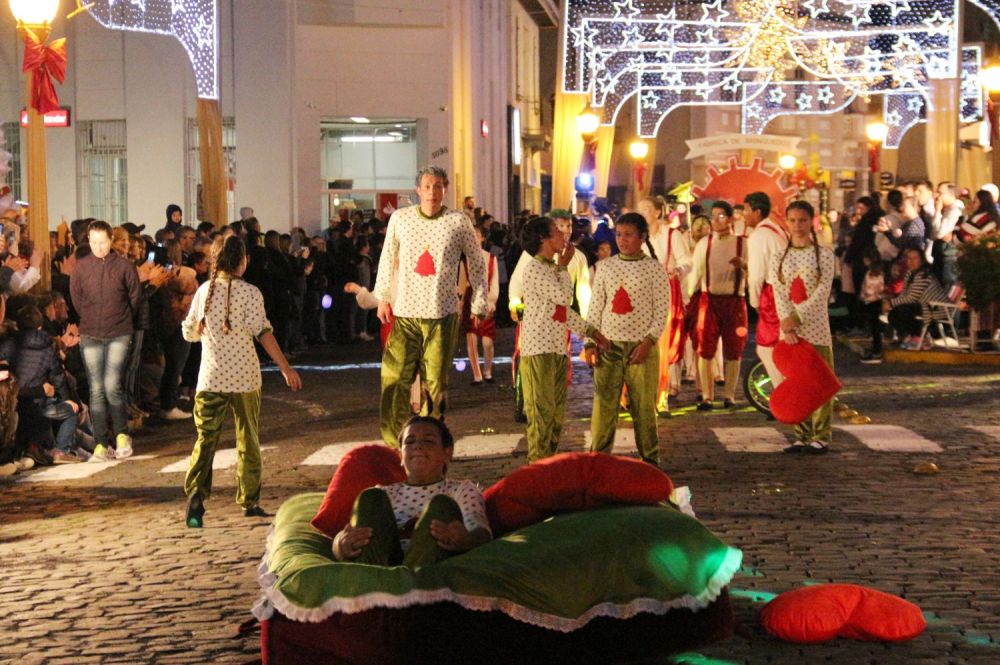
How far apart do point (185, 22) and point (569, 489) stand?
19.1 metres

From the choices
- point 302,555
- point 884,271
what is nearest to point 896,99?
point 884,271

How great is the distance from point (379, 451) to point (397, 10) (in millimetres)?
29006

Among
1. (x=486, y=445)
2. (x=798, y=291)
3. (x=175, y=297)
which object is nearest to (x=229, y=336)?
(x=486, y=445)

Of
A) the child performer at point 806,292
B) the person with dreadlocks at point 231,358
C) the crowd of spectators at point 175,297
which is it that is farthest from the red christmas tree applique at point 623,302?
the person with dreadlocks at point 231,358

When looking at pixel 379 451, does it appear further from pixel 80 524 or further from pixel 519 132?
pixel 519 132

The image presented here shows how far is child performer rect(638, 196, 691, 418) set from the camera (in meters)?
14.9

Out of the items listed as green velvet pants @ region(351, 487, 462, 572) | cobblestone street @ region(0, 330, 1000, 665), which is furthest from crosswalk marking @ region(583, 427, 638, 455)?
green velvet pants @ region(351, 487, 462, 572)

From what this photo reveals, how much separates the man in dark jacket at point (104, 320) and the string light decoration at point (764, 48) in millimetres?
19929

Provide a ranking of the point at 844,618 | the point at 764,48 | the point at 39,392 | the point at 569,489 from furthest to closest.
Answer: the point at 764,48, the point at 39,392, the point at 569,489, the point at 844,618

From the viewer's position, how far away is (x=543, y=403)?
36.2 feet

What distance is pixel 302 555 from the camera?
6605 millimetres

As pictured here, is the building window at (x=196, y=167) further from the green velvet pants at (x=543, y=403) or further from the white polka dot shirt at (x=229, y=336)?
the white polka dot shirt at (x=229, y=336)

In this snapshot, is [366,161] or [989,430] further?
[366,161]

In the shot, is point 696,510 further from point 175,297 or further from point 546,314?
point 175,297
